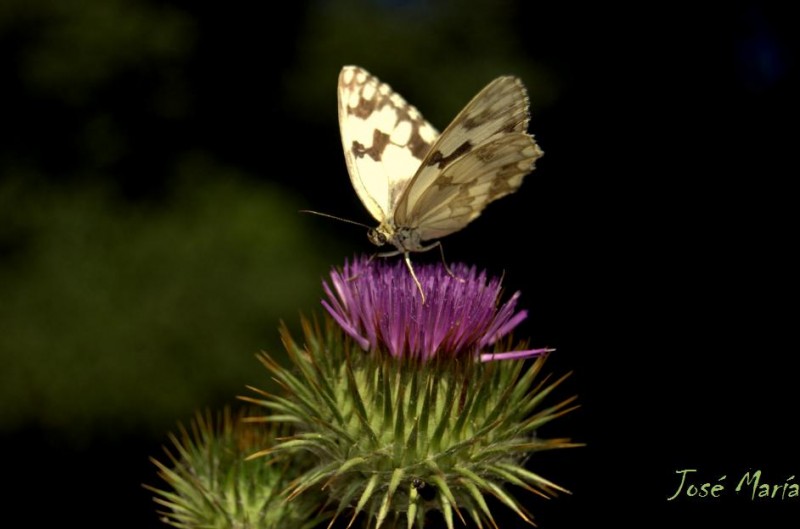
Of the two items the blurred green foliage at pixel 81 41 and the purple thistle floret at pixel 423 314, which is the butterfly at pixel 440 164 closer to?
the purple thistle floret at pixel 423 314

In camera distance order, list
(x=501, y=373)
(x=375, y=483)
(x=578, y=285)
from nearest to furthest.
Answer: (x=375, y=483), (x=501, y=373), (x=578, y=285)

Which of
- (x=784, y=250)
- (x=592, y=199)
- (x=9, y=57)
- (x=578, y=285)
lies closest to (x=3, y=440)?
(x=9, y=57)

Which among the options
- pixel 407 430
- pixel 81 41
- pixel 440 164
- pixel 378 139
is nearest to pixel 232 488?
pixel 407 430

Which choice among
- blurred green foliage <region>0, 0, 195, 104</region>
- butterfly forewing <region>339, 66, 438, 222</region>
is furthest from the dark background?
butterfly forewing <region>339, 66, 438, 222</region>

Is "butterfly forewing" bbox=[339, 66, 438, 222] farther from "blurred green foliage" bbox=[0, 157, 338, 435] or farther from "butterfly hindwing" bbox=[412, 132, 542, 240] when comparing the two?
"blurred green foliage" bbox=[0, 157, 338, 435]

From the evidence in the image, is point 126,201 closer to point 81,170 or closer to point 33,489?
point 81,170
